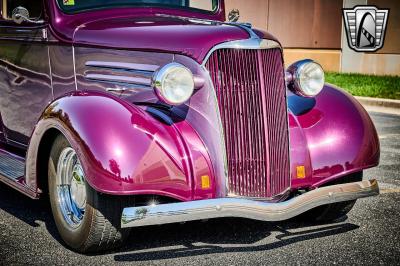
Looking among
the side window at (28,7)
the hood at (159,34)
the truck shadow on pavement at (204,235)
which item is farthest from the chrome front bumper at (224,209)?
the side window at (28,7)

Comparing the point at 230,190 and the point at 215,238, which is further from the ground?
the point at 230,190

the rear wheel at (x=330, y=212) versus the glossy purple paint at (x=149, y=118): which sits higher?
the glossy purple paint at (x=149, y=118)

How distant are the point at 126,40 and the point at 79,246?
133 centimetres

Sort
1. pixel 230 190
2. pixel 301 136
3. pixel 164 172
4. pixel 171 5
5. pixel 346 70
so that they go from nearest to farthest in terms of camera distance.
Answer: pixel 164 172 → pixel 230 190 → pixel 301 136 → pixel 171 5 → pixel 346 70

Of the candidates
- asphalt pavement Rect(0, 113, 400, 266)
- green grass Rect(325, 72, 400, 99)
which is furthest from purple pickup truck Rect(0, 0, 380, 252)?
green grass Rect(325, 72, 400, 99)

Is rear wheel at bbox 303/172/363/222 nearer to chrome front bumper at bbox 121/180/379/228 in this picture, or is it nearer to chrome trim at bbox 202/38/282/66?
chrome front bumper at bbox 121/180/379/228

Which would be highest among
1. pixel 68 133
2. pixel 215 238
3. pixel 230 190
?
pixel 68 133

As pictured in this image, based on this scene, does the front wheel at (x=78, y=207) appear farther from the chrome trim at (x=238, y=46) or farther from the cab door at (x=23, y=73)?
the cab door at (x=23, y=73)

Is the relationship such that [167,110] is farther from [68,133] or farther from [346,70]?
[346,70]

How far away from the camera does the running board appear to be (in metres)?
4.39

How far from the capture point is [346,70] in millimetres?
17016

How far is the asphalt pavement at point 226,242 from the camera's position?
12.9 ft

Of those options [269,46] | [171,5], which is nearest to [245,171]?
[269,46]

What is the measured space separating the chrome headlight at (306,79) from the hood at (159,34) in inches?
21.7
